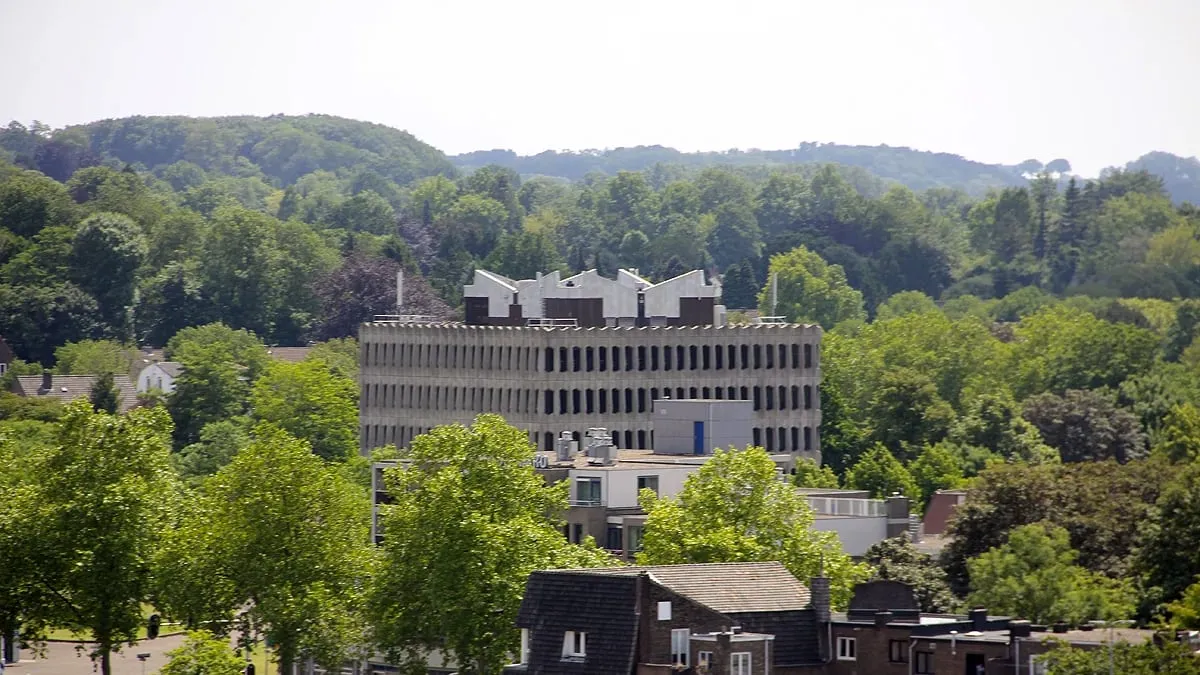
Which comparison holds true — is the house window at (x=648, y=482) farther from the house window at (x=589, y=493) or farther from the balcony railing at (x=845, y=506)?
the balcony railing at (x=845, y=506)

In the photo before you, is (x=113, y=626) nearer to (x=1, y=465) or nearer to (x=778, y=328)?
(x=1, y=465)

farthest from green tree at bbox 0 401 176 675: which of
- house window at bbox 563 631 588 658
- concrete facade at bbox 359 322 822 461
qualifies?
concrete facade at bbox 359 322 822 461

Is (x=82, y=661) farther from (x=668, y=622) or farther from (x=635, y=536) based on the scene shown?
(x=668, y=622)

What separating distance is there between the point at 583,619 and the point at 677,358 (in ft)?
328

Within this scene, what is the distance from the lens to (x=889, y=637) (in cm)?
8812

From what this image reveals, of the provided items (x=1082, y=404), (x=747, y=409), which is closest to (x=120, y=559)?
(x=747, y=409)

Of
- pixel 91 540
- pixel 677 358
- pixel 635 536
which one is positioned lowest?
pixel 91 540

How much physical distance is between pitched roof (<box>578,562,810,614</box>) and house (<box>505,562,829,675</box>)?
3 cm

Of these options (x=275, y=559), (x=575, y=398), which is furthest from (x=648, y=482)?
(x=575, y=398)

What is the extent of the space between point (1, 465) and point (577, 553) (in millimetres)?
30700

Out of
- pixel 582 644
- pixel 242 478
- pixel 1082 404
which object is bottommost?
pixel 582 644

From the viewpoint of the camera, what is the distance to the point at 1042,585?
369 ft

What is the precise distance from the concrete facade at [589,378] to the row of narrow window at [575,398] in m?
0.06

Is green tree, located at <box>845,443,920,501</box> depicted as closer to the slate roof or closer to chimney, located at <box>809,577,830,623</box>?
chimney, located at <box>809,577,830,623</box>
